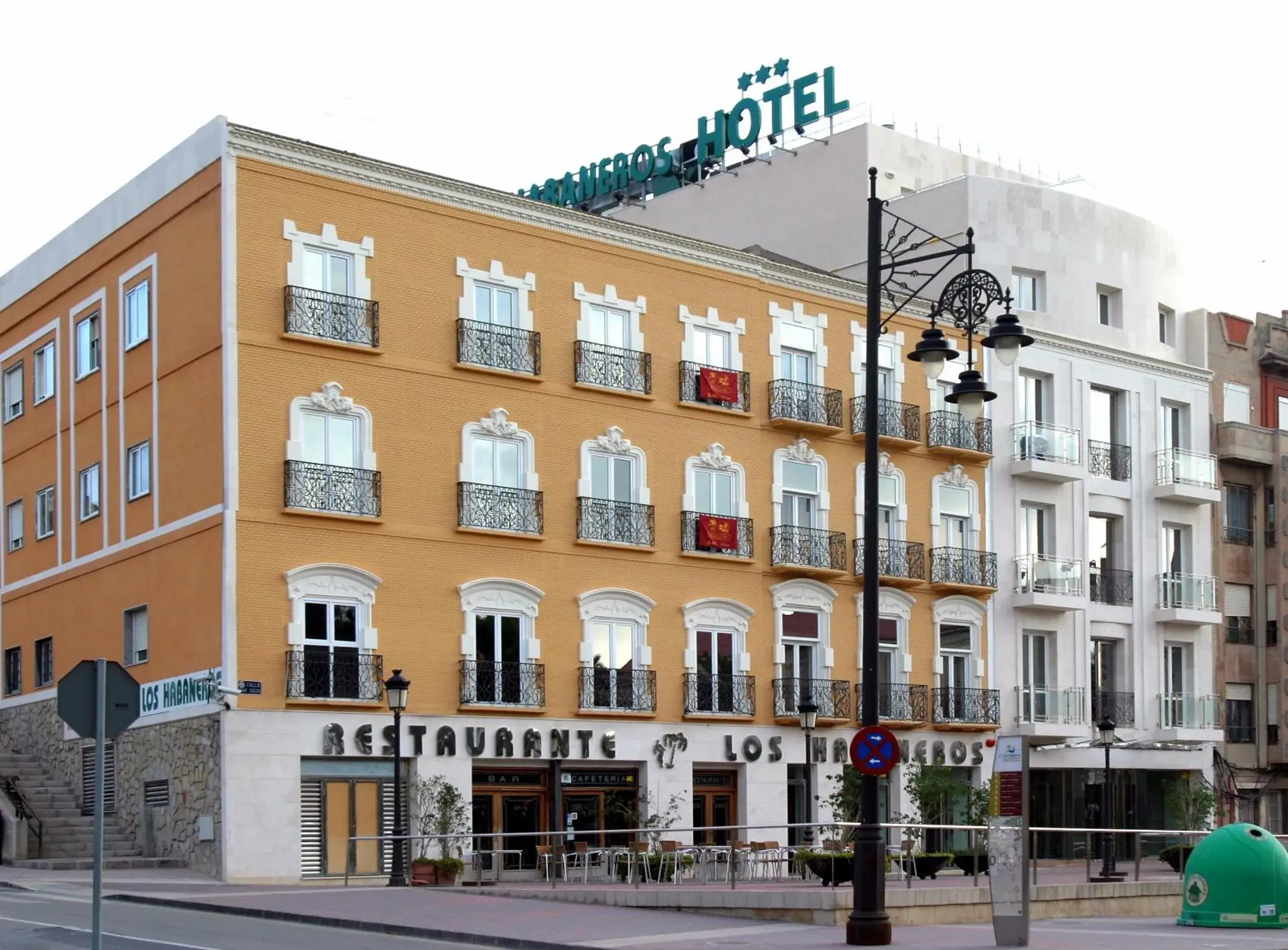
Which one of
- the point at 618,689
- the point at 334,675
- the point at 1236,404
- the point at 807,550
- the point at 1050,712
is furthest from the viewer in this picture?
the point at 1236,404

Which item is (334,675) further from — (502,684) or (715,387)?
(715,387)

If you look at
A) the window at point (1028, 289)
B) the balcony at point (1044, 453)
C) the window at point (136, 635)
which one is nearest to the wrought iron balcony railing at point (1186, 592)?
the balcony at point (1044, 453)

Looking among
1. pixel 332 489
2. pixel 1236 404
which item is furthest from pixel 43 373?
pixel 1236 404

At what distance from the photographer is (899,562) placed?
150ft

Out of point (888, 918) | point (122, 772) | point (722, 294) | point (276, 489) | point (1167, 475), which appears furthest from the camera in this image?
point (1167, 475)

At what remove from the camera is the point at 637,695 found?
40.8 meters

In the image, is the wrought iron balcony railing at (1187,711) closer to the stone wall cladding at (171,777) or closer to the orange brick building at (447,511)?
the orange brick building at (447,511)

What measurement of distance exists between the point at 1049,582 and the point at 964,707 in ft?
15.0

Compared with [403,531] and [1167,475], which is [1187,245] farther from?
[403,531]

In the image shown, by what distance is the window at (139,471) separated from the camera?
38688mm

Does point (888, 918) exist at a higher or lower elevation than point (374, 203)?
lower

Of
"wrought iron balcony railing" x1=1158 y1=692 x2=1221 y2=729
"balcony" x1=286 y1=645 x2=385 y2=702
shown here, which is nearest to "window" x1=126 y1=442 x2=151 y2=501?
"balcony" x1=286 y1=645 x2=385 y2=702

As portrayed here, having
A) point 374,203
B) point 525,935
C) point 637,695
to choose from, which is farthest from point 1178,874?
point 374,203

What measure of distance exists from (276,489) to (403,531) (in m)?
2.93
